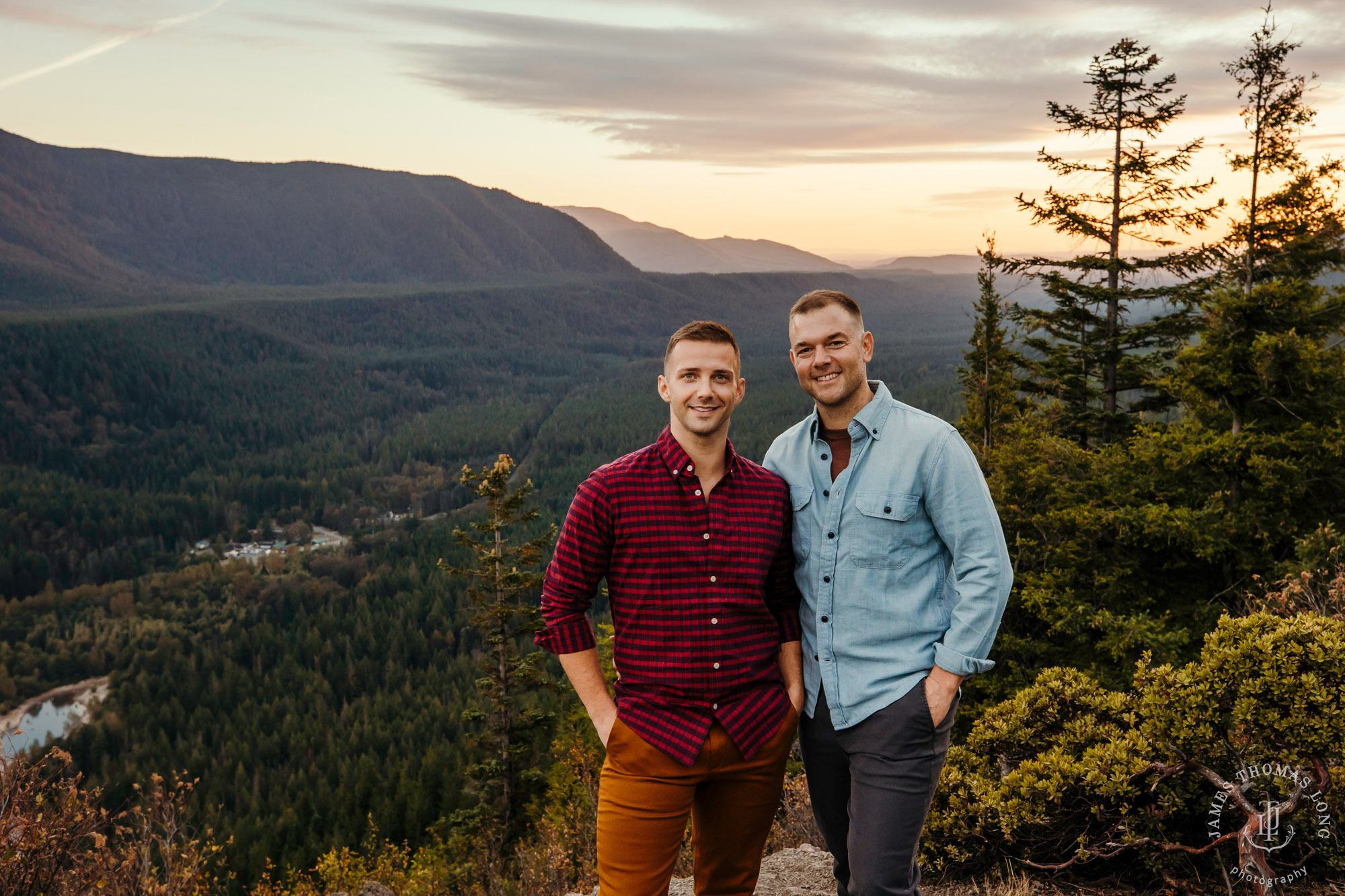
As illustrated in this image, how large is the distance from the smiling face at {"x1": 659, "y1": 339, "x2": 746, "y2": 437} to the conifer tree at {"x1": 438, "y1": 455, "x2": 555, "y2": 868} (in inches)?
664

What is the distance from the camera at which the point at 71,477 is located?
19062 centimetres

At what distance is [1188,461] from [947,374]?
181189mm

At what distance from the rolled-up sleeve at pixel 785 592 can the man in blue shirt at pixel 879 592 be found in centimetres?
4

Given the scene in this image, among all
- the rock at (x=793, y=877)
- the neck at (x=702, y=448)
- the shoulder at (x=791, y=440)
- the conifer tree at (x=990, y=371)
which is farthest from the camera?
the conifer tree at (x=990, y=371)

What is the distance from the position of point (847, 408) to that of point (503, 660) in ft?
66.7

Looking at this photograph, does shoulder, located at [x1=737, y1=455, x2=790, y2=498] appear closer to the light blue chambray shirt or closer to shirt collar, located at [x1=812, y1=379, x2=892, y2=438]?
the light blue chambray shirt

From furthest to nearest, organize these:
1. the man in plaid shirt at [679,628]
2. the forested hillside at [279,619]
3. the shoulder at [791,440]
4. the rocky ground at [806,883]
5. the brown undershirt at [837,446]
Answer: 1. the forested hillside at [279,619]
2. the rocky ground at [806,883]
3. the shoulder at [791,440]
4. the brown undershirt at [837,446]
5. the man in plaid shirt at [679,628]

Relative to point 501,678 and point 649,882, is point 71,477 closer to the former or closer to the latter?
point 501,678

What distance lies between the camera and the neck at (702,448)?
3.43 metres

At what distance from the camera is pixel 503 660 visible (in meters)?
22.3

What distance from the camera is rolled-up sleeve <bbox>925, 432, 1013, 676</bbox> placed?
3.22m

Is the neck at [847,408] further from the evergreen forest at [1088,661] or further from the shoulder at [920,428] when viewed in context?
the evergreen forest at [1088,661]

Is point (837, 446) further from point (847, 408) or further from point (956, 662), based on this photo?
point (956, 662)

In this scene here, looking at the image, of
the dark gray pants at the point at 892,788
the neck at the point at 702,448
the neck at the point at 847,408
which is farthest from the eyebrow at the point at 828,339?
the dark gray pants at the point at 892,788
